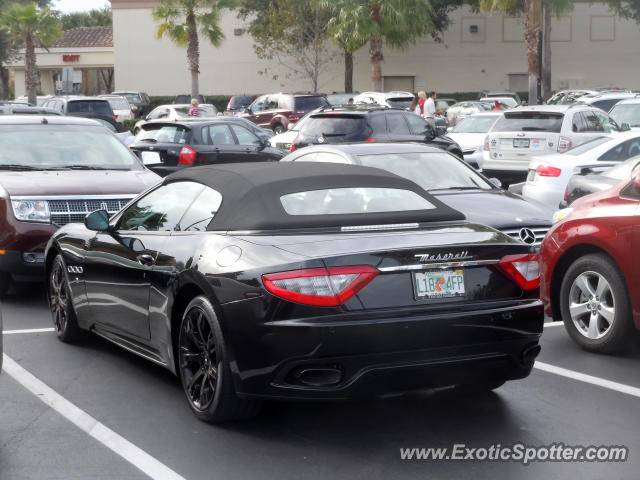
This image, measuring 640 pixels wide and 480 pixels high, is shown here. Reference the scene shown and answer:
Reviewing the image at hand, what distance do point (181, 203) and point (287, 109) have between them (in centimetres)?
3136

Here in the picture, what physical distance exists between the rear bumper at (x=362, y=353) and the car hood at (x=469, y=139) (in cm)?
1805

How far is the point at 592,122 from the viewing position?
771 inches

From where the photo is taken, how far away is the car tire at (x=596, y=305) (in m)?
7.35

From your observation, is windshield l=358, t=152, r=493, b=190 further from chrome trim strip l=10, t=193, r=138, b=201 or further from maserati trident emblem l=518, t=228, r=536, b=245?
chrome trim strip l=10, t=193, r=138, b=201

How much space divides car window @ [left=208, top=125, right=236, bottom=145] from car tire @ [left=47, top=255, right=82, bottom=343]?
34.6 ft

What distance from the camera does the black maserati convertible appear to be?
516 cm

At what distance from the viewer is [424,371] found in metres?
5.26

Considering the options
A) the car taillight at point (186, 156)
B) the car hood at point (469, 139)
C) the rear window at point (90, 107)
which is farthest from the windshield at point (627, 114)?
the rear window at point (90, 107)

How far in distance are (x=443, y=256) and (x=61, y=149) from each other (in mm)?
6535

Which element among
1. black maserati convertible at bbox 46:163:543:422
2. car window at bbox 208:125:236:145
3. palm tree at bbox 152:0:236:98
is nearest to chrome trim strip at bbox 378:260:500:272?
black maserati convertible at bbox 46:163:543:422

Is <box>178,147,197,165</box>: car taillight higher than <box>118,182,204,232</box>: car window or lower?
lower

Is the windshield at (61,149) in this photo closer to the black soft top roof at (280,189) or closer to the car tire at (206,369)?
the black soft top roof at (280,189)

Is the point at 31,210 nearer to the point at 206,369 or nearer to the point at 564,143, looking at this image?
the point at 206,369

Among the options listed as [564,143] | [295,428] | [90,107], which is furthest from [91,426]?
[90,107]
